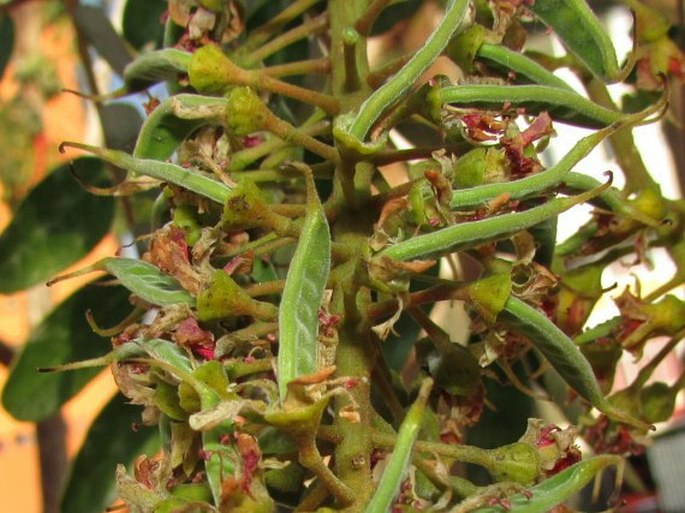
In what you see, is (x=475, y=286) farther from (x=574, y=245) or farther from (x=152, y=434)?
(x=152, y=434)

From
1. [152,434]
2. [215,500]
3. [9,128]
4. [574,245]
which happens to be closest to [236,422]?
[215,500]

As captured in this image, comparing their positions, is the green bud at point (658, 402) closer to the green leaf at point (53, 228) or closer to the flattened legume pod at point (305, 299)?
the flattened legume pod at point (305, 299)

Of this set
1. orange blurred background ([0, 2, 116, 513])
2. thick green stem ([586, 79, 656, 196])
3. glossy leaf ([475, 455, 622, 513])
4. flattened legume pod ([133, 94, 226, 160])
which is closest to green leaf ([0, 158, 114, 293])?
flattened legume pod ([133, 94, 226, 160])

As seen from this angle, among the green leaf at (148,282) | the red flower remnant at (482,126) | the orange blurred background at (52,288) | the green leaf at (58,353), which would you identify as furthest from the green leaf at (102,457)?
the orange blurred background at (52,288)

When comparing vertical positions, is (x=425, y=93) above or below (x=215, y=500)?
above

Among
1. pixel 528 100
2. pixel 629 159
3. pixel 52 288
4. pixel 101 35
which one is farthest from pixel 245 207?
pixel 52 288
